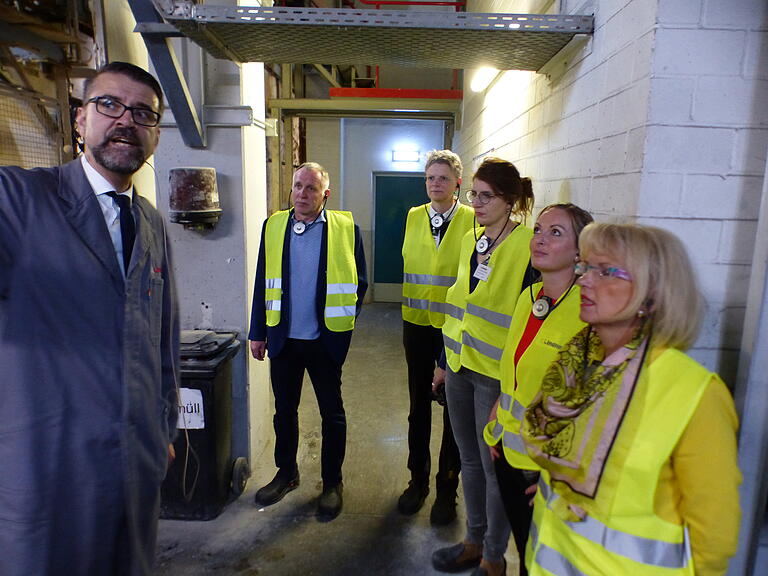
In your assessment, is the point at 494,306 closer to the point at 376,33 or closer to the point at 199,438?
the point at 376,33

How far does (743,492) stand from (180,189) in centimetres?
259

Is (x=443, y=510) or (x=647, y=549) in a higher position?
(x=647, y=549)

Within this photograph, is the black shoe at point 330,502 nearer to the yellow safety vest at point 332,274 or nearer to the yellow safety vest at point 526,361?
the yellow safety vest at point 332,274

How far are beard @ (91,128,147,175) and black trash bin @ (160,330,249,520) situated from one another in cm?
124

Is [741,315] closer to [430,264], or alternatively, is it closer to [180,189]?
[430,264]

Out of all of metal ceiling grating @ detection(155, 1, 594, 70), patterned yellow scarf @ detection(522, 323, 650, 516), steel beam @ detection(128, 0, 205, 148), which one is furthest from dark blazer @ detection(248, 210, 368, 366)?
patterned yellow scarf @ detection(522, 323, 650, 516)

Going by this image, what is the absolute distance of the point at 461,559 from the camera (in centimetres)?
208

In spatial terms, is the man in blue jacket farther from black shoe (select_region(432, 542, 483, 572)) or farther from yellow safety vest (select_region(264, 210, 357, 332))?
black shoe (select_region(432, 542, 483, 572))

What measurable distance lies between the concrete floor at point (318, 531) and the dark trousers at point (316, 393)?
0.81 feet

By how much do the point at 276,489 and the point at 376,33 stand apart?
7.58ft

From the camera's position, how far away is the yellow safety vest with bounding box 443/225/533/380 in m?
1.77

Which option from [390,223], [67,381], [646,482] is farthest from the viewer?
[390,223]

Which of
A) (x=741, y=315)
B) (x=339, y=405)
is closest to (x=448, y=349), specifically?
(x=339, y=405)

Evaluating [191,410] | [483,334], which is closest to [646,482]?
[483,334]
